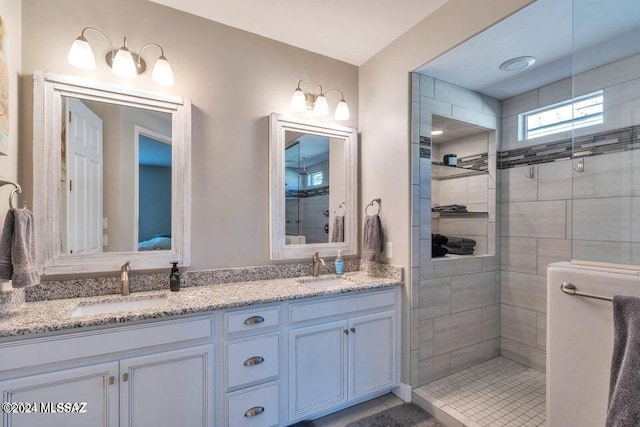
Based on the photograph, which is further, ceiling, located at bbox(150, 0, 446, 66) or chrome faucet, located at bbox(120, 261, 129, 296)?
ceiling, located at bbox(150, 0, 446, 66)

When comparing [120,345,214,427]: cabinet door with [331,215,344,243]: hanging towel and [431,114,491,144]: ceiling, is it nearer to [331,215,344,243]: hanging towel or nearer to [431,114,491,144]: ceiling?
[331,215,344,243]: hanging towel

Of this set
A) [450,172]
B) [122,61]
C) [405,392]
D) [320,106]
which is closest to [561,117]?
[450,172]

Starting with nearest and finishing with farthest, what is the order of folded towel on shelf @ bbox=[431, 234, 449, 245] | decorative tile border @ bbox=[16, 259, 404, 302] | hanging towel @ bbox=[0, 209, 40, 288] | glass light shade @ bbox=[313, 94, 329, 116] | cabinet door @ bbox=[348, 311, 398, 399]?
hanging towel @ bbox=[0, 209, 40, 288] → decorative tile border @ bbox=[16, 259, 404, 302] → cabinet door @ bbox=[348, 311, 398, 399] → glass light shade @ bbox=[313, 94, 329, 116] → folded towel on shelf @ bbox=[431, 234, 449, 245]

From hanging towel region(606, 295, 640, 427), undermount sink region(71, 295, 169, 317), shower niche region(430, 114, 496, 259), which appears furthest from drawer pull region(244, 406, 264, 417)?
shower niche region(430, 114, 496, 259)

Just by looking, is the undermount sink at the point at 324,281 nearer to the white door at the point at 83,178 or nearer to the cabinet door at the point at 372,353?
the cabinet door at the point at 372,353

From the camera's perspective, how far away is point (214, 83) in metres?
2.11

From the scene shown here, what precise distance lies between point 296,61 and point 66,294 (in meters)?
2.24

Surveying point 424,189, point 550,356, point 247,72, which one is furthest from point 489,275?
point 247,72

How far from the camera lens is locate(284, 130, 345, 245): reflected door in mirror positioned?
238cm

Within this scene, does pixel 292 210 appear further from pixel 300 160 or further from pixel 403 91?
pixel 403 91

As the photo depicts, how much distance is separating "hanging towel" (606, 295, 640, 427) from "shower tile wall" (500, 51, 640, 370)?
39cm

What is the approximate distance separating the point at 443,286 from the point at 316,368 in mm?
1191

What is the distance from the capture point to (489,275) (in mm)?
2713

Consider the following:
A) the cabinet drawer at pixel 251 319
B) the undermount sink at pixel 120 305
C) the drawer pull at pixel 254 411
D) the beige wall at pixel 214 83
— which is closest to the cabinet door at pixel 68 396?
the undermount sink at pixel 120 305
